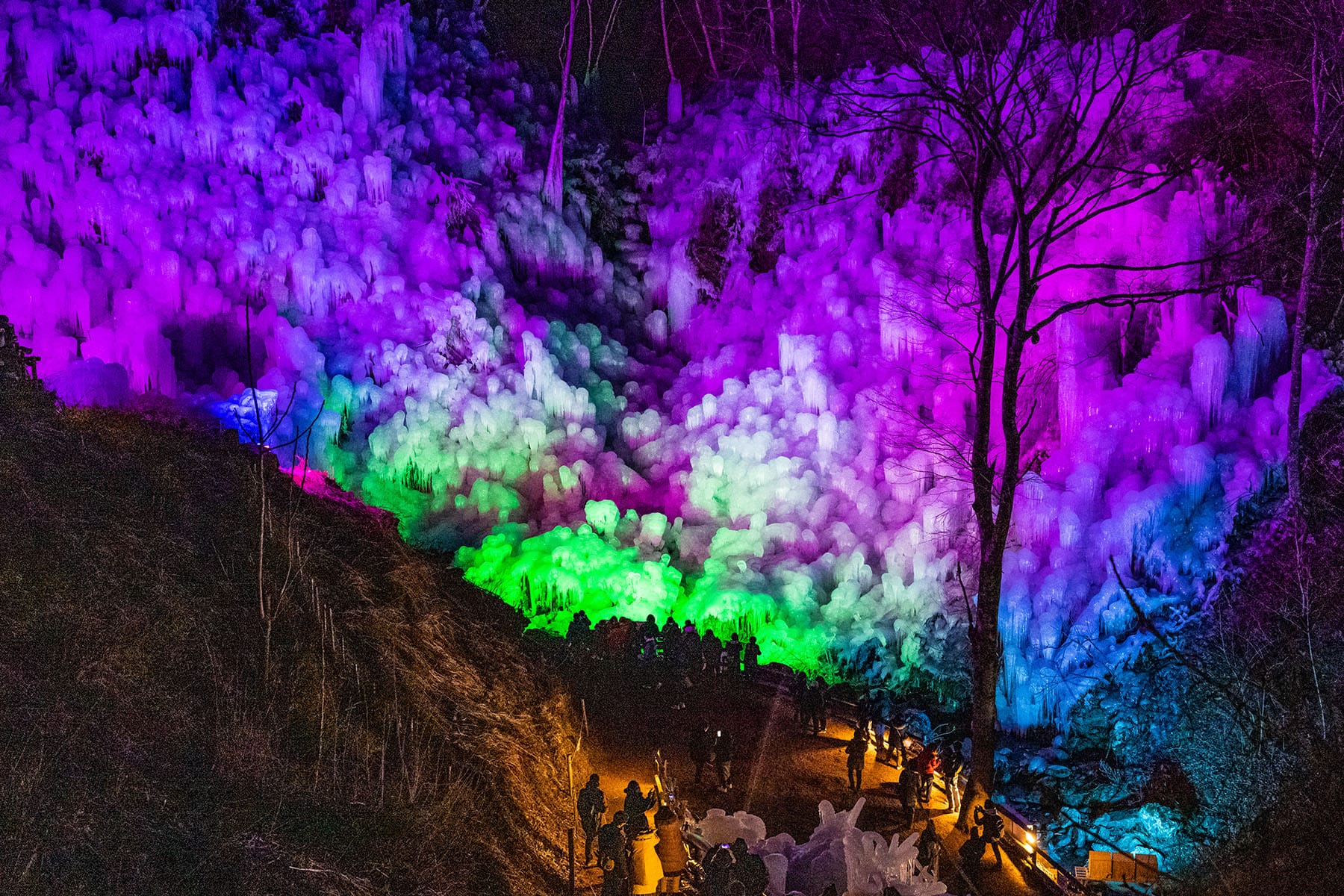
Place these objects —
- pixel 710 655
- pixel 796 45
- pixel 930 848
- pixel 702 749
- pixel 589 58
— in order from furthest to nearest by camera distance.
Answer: pixel 589 58
pixel 796 45
pixel 710 655
pixel 702 749
pixel 930 848

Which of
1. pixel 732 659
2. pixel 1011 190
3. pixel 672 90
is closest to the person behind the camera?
pixel 732 659

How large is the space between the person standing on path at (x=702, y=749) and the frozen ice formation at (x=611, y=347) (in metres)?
5.60

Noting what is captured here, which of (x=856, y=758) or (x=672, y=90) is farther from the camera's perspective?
(x=672, y=90)

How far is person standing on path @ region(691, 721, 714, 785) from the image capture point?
489 inches

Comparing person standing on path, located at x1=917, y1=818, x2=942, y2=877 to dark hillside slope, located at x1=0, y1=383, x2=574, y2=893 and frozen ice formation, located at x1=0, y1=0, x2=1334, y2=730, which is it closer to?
dark hillside slope, located at x1=0, y1=383, x2=574, y2=893

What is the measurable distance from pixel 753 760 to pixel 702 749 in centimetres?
125

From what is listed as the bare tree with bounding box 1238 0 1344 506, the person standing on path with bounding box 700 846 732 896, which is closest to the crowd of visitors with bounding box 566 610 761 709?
the person standing on path with bounding box 700 846 732 896

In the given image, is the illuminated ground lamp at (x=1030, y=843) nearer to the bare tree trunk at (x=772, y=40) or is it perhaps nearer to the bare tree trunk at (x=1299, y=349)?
the bare tree trunk at (x=1299, y=349)

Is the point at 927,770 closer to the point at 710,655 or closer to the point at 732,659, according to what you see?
the point at 732,659

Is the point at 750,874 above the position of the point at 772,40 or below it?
below

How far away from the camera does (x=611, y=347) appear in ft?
75.5

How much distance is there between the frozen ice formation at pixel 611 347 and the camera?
16.5 meters

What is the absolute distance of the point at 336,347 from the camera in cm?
2034

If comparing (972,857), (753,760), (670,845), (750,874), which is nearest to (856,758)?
(753,760)
